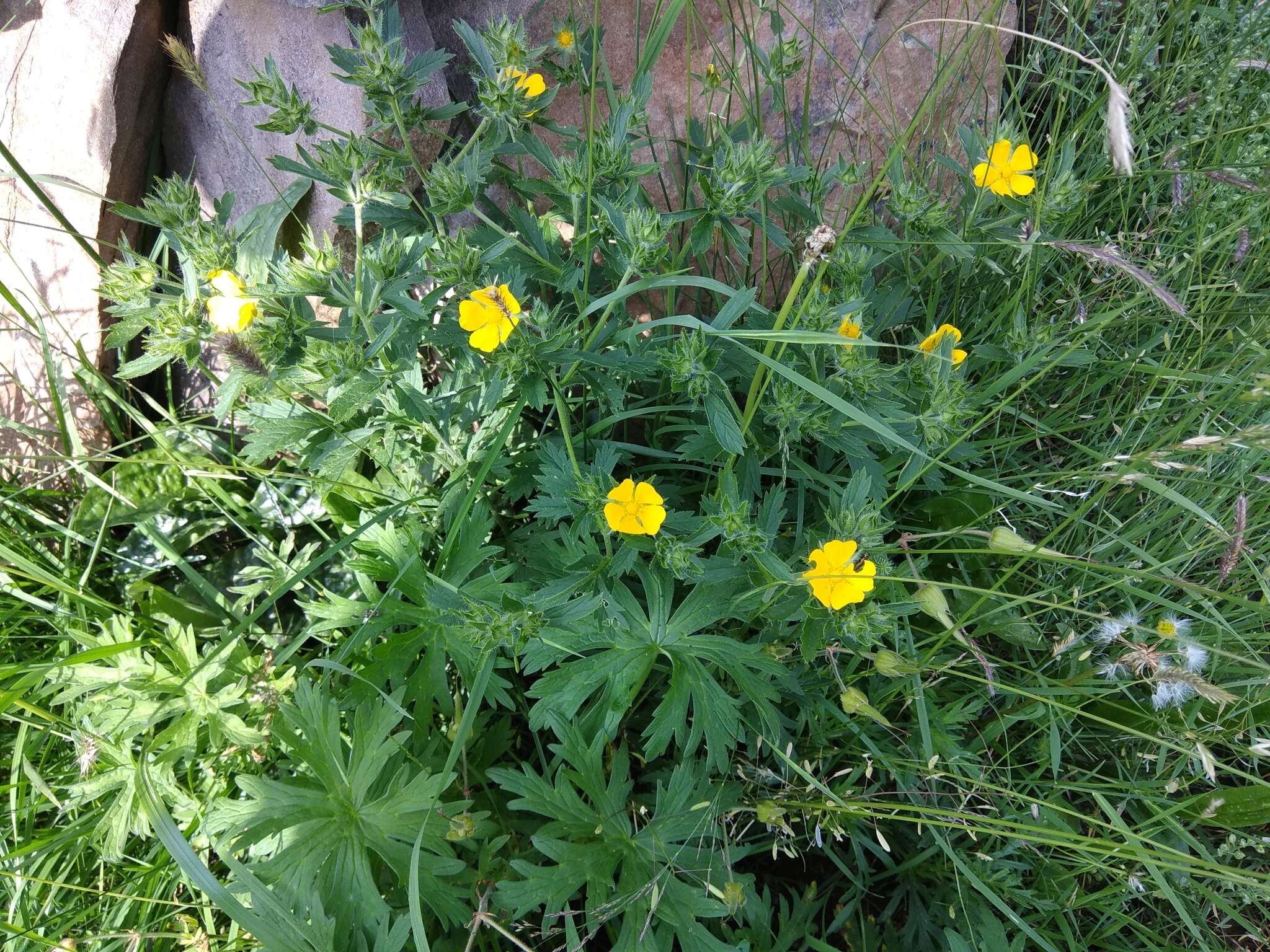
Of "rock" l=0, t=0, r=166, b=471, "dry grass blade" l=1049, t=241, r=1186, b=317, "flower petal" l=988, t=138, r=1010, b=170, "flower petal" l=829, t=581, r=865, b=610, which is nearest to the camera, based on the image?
"dry grass blade" l=1049, t=241, r=1186, b=317

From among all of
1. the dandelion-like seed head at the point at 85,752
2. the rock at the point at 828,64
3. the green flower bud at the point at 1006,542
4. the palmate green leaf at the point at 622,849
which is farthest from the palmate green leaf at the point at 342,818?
the rock at the point at 828,64

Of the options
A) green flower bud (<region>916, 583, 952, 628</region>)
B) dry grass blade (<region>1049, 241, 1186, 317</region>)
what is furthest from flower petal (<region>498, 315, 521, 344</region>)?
dry grass blade (<region>1049, 241, 1186, 317</region>)

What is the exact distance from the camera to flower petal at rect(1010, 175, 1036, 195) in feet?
6.36

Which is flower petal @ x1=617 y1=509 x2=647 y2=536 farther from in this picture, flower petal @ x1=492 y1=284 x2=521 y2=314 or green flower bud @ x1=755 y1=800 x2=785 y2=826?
green flower bud @ x1=755 y1=800 x2=785 y2=826

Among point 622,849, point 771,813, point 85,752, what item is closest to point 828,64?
point 771,813

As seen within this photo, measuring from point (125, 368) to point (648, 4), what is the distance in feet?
6.25

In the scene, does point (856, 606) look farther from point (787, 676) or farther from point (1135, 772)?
point (1135, 772)

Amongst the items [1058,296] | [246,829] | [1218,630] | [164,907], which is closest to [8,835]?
[164,907]

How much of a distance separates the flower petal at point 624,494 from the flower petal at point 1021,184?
1196 mm

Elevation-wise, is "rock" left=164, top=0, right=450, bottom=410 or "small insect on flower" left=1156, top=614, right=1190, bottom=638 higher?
"rock" left=164, top=0, right=450, bottom=410

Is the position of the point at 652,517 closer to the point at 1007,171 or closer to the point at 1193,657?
the point at 1193,657

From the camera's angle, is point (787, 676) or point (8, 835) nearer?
point (787, 676)

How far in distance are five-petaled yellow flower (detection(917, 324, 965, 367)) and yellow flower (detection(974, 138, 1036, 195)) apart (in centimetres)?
36

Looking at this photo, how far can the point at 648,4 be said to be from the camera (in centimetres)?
259
